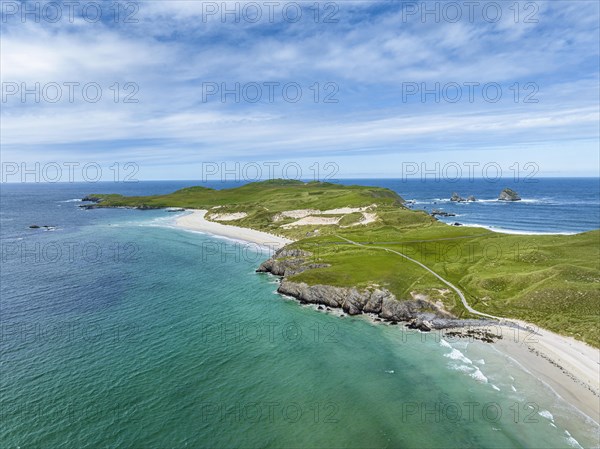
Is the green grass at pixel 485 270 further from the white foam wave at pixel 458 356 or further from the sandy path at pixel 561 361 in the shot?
the white foam wave at pixel 458 356

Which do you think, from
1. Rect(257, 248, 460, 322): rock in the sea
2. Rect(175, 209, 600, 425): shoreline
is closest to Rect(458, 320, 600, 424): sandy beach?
Rect(175, 209, 600, 425): shoreline

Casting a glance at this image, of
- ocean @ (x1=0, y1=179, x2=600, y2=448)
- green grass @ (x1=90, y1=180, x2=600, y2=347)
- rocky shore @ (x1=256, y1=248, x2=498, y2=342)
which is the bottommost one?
ocean @ (x1=0, y1=179, x2=600, y2=448)

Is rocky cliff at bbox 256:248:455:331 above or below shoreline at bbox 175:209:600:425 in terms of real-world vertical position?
above

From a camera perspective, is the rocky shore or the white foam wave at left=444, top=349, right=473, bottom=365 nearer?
the white foam wave at left=444, top=349, right=473, bottom=365

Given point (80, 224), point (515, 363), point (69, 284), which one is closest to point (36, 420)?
point (69, 284)

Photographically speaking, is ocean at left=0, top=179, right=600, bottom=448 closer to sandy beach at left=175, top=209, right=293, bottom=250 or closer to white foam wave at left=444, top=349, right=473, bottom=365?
white foam wave at left=444, top=349, right=473, bottom=365

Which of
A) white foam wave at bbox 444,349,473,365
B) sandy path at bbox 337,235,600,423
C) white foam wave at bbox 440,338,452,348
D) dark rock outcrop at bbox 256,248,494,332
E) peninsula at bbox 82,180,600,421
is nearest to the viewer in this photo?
sandy path at bbox 337,235,600,423

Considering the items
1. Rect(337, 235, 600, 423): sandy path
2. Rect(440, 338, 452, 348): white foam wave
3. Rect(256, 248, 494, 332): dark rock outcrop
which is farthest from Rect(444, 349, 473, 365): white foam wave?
Rect(256, 248, 494, 332): dark rock outcrop

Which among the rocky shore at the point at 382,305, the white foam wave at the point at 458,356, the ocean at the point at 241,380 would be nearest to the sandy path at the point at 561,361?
the ocean at the point at 241,380

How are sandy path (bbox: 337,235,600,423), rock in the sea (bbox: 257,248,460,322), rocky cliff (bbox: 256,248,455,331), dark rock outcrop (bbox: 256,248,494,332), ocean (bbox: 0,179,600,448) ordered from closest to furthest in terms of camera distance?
ocean (bbox: 0,179,600,448) → sandy path (bbox: 337,235,600,423) → dark rock outcrop (bbox: 256,248,494,332) → rocky cliff (bbox: 256,248,455,331) → rock in the sea (bbox: 257,248,460,322)
